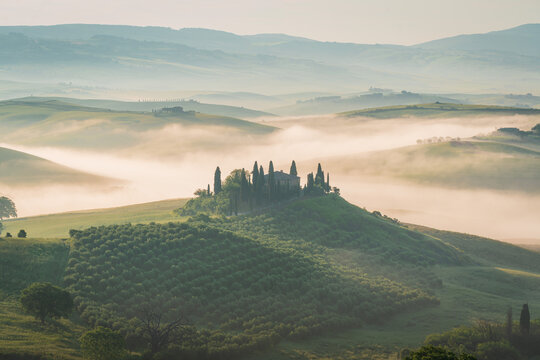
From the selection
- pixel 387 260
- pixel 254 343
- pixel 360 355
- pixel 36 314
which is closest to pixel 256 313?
pixel 254 343

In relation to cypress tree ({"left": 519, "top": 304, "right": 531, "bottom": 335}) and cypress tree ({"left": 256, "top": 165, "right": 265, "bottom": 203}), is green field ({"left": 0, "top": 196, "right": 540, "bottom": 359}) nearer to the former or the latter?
cypress tree ({"left": 256, "top": 165, "right": 265, "bottom": 203})

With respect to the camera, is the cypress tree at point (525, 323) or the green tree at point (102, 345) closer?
the green tree at point (102, 345)

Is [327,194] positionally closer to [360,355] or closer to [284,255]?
[284,255]

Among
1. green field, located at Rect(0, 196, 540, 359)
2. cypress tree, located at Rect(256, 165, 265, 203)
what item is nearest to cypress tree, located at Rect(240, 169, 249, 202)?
cypress tree, located at Rect(256, 165, 265, 203)

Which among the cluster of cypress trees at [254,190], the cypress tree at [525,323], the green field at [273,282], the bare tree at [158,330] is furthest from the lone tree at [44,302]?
the cluster of cypress trees at [254,190]

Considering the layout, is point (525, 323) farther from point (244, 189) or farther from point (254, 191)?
point (244, 189)

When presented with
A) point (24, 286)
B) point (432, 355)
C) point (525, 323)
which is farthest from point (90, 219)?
point (432, 355)

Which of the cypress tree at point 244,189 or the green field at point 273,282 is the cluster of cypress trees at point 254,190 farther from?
the green field at point 273,282
